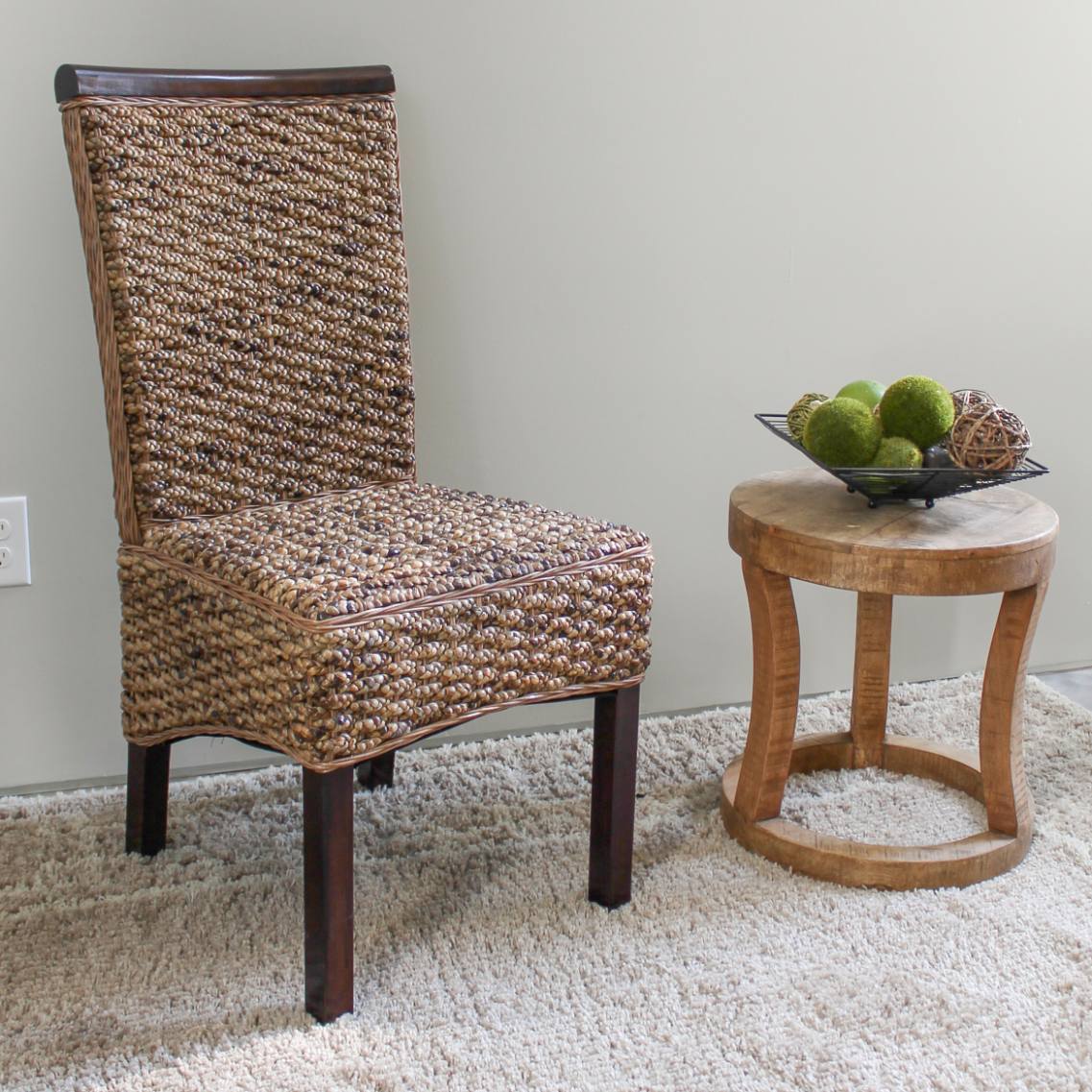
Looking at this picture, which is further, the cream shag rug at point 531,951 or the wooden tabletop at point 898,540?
the wooden tabletop at point 898,540

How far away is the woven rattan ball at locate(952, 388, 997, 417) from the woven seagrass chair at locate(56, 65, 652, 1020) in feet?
1.31

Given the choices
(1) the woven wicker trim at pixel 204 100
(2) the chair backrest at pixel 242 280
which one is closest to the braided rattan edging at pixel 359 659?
(2) the chair backrest at pixel 242 280

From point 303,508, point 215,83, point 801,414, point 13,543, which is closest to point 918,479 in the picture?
point 801,414

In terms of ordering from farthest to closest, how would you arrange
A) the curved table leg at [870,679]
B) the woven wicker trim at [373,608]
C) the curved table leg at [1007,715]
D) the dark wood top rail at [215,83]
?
1. the curved table leg at [870,679]
2. the curved table leg at [1007,715]
3. the dark wood top rail at [215,83]
4. the woven wicker trim at [373,608]

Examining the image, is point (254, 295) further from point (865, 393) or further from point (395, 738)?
point (865, 393)

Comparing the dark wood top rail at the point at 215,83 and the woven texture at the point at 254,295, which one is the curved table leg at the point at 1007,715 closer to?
the woven texture at the point at 254,295

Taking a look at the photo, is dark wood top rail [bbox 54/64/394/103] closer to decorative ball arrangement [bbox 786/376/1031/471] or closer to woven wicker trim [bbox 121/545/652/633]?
woven wicker trim [bbox 121/545/652/633]

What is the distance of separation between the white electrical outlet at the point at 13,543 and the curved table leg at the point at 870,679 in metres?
1.03

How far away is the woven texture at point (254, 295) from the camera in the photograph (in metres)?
1.27

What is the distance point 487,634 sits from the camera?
1.16 metres

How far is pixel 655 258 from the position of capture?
66.6 inches

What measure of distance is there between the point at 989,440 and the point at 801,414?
221 millimetres

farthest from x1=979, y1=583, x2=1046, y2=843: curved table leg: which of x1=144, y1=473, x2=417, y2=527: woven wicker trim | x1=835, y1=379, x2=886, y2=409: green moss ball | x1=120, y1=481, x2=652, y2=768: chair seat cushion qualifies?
x1=144, y1=473, x2=417, y2=527: woven wicker trim

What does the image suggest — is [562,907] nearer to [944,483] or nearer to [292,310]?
[944,483]
